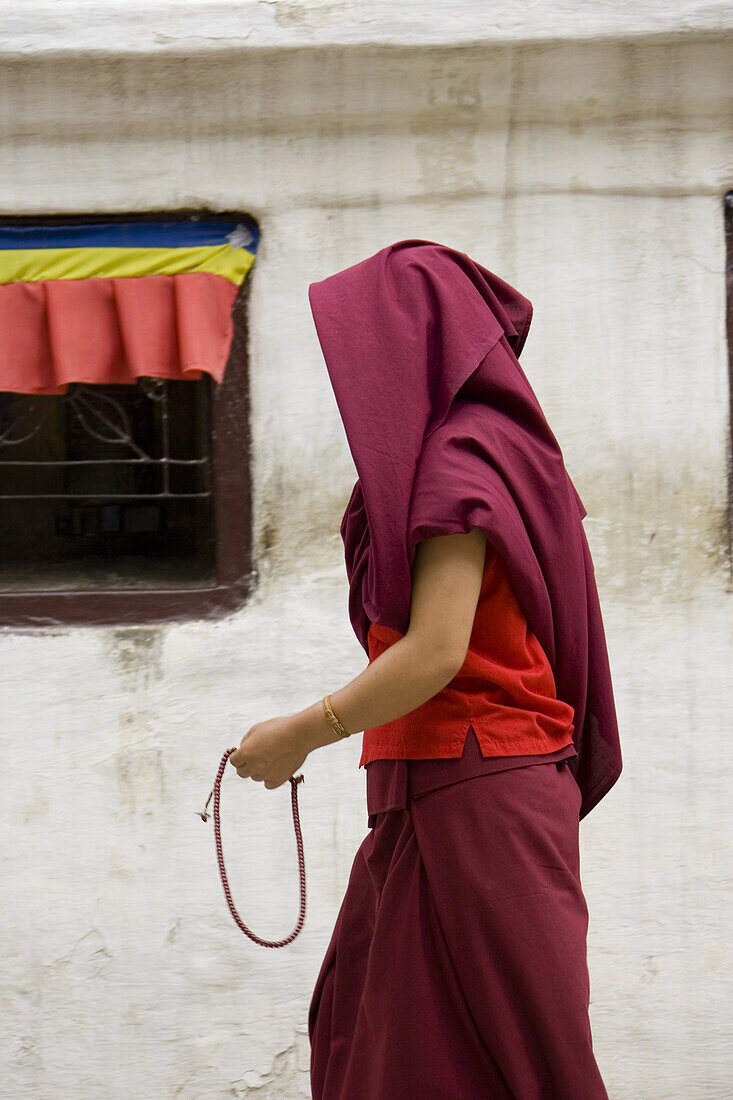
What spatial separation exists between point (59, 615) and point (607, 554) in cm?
153

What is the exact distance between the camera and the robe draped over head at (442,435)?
1.48 metres

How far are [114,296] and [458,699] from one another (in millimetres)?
1764

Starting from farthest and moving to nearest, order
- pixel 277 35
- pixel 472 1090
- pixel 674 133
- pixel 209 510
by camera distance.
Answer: pixel 209 510, pixel 674 133, pixel 277 35, pixel 472 1090

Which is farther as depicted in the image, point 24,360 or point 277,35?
point 24,360

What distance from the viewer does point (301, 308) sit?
280cm

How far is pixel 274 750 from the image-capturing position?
1563mm

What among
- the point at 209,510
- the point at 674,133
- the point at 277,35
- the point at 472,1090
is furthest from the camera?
the point at 209,510

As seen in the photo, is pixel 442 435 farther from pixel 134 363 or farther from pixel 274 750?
pixel 134 363

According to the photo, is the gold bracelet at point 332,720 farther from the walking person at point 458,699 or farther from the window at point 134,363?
the window at point 134,363

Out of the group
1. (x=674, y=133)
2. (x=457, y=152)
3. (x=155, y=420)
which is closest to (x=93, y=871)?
(x=155, y=420)

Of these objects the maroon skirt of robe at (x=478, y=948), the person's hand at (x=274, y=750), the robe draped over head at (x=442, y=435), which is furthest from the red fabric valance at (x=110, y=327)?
the maroon skirt of robe at (x=478, y=948)

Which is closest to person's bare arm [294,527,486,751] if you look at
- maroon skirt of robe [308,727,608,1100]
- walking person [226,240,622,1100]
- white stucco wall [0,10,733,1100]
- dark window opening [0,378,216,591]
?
walking person [226,240,622,1100]

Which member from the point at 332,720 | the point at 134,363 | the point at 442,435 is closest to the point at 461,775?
the point at 332,720

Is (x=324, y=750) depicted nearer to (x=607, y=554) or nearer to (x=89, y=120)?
(x=607, y=554)
